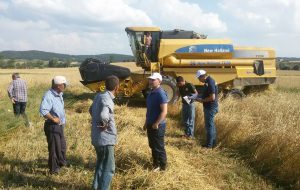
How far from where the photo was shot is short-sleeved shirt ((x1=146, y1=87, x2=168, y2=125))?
6.29 meters

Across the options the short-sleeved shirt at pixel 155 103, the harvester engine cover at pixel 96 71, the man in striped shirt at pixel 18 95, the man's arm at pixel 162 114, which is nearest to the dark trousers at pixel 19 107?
the man in striped shirt at pixel 18 95

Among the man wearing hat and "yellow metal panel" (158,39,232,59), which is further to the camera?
"yellow metal panel" (158,39,232,59)

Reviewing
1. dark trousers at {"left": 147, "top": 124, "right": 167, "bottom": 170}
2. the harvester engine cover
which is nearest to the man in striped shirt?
the harvester engine cover

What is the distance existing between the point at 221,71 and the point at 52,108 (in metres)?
9.83

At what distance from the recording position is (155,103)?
20.9ft

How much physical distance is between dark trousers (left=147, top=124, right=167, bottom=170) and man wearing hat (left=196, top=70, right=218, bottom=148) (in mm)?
2193

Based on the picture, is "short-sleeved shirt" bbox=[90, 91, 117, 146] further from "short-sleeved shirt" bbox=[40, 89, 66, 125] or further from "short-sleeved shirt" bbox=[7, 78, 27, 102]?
"short-sleeved shirt" bbox=[7, 78, 27, 102]

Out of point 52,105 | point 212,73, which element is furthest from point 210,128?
point 212,73

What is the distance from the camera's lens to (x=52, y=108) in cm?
632

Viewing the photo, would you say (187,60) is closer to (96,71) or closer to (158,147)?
(96,71)

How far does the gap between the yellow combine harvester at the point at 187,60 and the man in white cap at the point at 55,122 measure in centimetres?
744

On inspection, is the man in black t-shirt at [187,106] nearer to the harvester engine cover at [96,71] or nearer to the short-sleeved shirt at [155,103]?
the short-sleeved shirt at [155,103]

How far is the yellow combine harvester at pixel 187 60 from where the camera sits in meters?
14.3

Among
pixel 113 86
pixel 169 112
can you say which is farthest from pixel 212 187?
pixel 169 112
